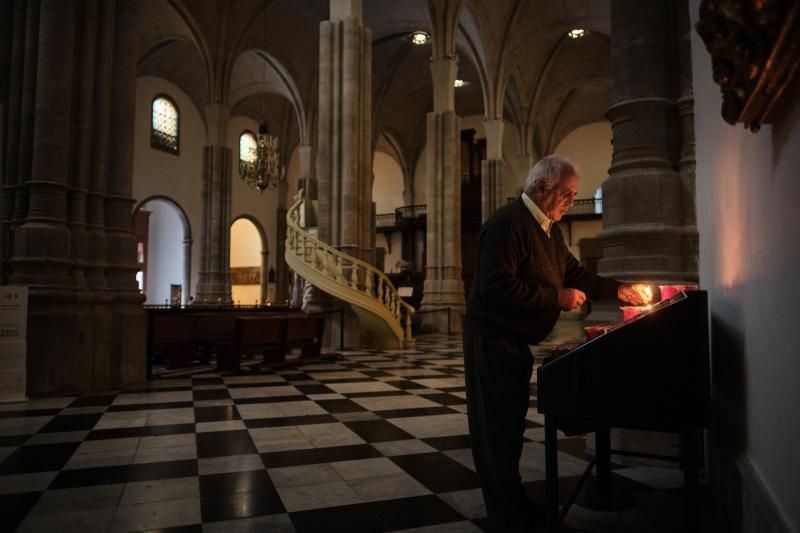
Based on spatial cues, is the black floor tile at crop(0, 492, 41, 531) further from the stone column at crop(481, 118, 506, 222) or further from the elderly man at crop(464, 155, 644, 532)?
the stone column at crop(481, 118, 506, 222)

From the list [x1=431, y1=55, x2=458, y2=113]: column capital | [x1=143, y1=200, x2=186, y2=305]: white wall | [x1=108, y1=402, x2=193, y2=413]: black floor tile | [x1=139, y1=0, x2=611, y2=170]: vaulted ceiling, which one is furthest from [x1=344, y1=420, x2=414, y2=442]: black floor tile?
[x1=143, y1=200, x2=186, y2=305]: white wall

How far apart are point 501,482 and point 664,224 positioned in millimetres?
2291

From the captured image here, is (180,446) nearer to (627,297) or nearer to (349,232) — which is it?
(627,297)

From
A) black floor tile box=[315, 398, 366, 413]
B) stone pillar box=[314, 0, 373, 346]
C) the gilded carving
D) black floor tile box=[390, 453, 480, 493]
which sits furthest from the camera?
stone pillar box=[314, 0, 373, 346]

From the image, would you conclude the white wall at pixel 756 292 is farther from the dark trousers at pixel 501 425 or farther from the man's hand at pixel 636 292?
the dark trousers at pixel 501 425

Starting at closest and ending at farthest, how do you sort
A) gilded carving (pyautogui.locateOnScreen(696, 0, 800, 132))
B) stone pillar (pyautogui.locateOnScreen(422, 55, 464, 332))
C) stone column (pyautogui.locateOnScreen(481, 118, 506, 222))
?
gilded carving (pyautogui.locateOnScreen(696, 0, 800, 132)), stone pillar (pyautogui.locateOnScreen(422, 55, 464, 332)), stone column (pyautogui.locateOnScreen(481, 118, 506, 222))

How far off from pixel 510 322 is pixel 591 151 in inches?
1230

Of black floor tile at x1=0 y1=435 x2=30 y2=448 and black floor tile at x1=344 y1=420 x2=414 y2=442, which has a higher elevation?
black floor tile at x1=344 y1=420 x2=414 y2=442

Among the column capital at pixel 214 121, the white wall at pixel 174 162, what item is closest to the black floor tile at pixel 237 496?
the column capital at pixel 214 121

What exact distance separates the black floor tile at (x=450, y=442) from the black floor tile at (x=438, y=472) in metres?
0.21

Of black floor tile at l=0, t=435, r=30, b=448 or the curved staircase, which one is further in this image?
the curved staircase

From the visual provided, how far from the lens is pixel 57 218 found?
6.51 metres

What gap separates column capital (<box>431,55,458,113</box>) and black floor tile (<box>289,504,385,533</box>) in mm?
16614

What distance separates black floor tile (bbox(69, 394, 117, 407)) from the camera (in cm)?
566
